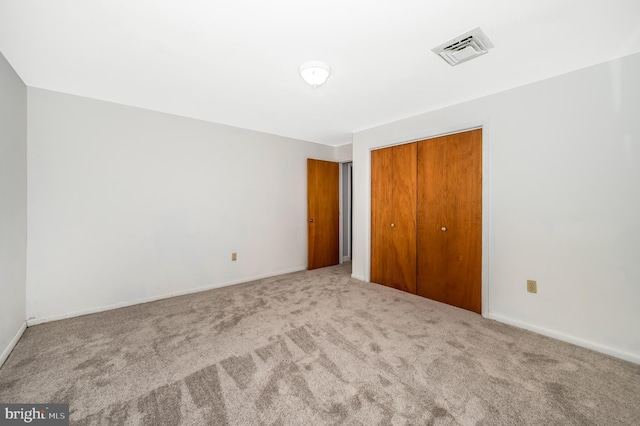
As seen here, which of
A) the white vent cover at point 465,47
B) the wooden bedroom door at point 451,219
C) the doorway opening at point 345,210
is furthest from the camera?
the doorway opening at point 345,210

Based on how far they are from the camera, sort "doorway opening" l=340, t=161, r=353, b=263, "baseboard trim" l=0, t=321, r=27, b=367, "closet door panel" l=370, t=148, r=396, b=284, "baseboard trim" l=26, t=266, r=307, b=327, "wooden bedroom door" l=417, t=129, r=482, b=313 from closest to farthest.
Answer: "baseboard trim" l=0, t=321, r=27, b=367 < "baseboard trim" l=26, t=266, r=307, b=327 < "wooden bedroom door" l=417, t=129, r=482, b=313 < "closet door panel" l=370, t=148, r=396, b=284 < "doorway opening" l=340, t=161, r=353, b=263

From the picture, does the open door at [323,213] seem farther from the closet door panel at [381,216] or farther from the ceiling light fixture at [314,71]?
the ceiling light fixture at [314,71]

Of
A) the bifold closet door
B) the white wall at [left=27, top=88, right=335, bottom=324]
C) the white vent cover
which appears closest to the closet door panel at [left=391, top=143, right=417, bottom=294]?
the bifold closet door

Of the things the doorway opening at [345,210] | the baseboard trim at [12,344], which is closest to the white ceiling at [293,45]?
the baseboard trim at [12,344]

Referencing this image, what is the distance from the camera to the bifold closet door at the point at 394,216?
10.7ft

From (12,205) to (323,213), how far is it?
12.3ft

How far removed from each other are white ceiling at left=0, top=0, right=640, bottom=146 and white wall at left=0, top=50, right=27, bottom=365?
0.88 ft

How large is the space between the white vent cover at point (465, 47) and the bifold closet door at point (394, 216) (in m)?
1.35

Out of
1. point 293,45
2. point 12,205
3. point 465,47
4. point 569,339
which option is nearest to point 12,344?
point 12,205

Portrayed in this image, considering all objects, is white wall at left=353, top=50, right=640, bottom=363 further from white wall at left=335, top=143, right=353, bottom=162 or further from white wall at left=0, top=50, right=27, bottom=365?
white wall at left=0, top=50, right=27, bottom=365

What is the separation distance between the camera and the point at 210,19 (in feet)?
4.96

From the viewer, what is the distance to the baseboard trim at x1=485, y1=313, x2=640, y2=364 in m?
1.89

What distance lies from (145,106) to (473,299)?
434cm

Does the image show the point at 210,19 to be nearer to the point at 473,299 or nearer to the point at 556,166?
the point at 556,166
